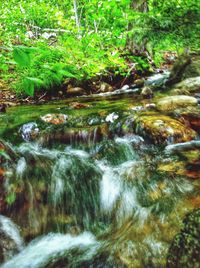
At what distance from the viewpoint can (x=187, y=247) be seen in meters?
2.47

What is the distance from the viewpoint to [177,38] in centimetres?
564

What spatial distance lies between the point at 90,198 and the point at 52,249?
0.93m

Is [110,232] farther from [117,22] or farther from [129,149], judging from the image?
[117,22]

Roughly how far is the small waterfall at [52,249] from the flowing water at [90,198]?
0.04 ft

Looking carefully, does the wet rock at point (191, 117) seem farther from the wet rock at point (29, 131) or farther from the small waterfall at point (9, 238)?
the small waterfall at point (9, 238)

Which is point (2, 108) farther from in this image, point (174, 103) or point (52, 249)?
point (52, 249)

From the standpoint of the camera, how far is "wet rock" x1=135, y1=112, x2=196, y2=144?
5348 mm

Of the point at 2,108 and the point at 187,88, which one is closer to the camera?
the point at 2,108

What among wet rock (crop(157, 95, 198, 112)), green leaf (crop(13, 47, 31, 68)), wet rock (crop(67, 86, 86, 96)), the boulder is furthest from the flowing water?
wet rock (crop(67, 86, 86, 96))

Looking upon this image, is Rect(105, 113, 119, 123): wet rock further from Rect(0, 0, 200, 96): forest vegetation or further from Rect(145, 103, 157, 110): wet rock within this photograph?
Rect(0, 0, 200, 96): forest vegetation

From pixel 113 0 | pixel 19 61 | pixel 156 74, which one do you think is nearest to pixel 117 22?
pixel 113 0

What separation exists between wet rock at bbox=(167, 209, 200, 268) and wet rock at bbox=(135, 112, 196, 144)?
2796 millimetres

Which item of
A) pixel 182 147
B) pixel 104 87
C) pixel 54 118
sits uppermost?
pixel 182 147

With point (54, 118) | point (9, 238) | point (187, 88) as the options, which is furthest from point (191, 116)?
point (9, 238)
